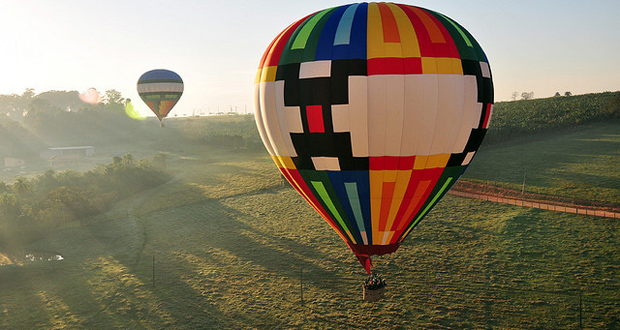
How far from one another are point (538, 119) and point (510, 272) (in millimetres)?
55234

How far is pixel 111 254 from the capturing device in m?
28.5

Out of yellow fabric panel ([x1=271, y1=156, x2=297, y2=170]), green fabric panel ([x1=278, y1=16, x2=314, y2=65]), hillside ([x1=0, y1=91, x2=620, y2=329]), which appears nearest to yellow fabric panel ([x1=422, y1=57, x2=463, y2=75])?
green fabric panel ([x1=278, y1=16, x2=314, y2=65])

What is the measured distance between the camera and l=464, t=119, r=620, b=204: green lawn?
111ft

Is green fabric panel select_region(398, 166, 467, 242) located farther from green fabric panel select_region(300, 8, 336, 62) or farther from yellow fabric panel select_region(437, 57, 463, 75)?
green fabric panel select_region(300, 8, 336, 62)

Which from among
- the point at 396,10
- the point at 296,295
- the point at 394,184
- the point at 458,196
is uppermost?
the point at 396,10

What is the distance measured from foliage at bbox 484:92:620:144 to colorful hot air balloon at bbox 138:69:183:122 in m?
Result: 36.6

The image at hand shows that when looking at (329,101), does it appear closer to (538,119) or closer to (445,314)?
(445,314)

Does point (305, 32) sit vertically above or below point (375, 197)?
above

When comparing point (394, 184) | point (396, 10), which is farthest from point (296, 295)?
point (396, 10)

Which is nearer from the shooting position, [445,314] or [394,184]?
[394,184]

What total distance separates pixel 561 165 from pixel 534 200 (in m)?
12.6

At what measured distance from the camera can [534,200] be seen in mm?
31328

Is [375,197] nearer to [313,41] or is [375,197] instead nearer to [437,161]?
[437,161]

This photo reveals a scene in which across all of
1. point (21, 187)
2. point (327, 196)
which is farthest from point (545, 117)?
point (21, 187)
